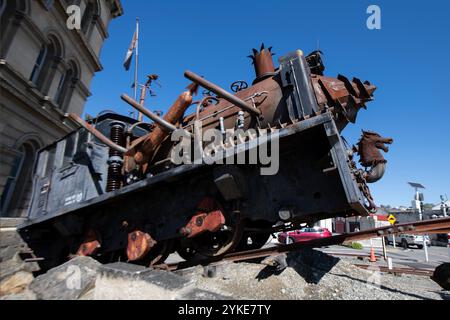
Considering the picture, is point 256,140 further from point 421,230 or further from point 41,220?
point 41,220

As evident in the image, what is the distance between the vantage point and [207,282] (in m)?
4.54

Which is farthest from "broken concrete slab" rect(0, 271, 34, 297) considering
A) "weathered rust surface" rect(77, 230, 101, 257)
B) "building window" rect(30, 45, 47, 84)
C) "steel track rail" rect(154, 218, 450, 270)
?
"building window" rect(30, 45, 47, 84)

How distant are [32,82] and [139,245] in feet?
33.0

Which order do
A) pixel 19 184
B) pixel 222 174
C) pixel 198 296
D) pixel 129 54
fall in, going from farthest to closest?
pixel 129 54 < pixel 19 184 < pixel 222 174 < pixel 198 296

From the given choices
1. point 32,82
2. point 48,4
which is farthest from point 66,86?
point 48,4

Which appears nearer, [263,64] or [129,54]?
[263,64]

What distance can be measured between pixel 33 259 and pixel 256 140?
5517 millimetres

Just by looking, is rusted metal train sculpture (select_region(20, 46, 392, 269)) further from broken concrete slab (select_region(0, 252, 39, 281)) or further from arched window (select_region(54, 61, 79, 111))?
arched window (select_region(54, 61, 79, 111))

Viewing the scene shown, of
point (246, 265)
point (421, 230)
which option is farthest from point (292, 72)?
point (246, 265)

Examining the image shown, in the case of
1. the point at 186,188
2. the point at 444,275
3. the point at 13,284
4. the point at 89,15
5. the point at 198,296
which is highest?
the point at 89,15

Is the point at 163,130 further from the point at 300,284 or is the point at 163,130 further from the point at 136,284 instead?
the point at 300,284

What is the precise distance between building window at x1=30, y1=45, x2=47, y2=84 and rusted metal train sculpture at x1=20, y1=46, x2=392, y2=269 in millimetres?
7745

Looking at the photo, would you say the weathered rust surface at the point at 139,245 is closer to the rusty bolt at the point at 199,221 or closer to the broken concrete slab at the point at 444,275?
the rusty bolt at the point at 199,221

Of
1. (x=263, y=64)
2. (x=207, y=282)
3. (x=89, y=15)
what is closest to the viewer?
(x=207, y=282)
